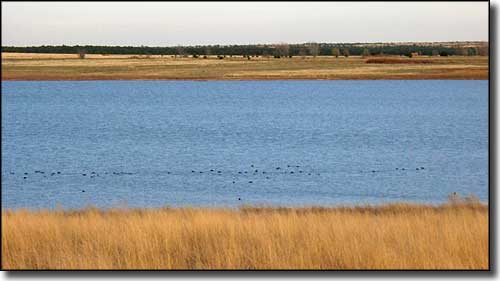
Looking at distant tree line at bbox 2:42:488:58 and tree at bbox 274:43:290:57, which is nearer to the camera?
distant tree line at bbox 2:42:488:58

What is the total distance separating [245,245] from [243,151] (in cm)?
1668

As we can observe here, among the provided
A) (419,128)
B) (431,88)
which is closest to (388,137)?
(419,128)

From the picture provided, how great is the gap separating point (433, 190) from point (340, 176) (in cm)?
338

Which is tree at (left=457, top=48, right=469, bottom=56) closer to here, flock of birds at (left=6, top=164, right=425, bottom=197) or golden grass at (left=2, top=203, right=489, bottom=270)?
golden grass at (left=2, top=203, right=489, bottom=270)

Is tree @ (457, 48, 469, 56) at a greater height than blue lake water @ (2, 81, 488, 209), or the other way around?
tree @ (457, 48, 469, 56)

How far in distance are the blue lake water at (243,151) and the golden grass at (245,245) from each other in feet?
15.7

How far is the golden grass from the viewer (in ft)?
18.7

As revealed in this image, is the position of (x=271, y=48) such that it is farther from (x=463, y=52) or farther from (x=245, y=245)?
(x=245, y=245)

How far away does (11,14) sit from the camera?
5.98 metres

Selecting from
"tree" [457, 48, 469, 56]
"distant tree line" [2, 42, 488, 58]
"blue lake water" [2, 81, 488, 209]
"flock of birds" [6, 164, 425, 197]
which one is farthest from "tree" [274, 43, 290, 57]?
"flock of birds" [6, 164, 425, 197]

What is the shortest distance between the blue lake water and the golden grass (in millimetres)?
4776

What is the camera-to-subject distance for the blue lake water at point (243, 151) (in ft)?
47.2

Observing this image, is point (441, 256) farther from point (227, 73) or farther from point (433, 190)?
point (227, 73)

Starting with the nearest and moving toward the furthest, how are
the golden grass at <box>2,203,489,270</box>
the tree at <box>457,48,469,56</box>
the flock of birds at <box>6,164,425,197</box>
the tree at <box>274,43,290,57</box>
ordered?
the golden grass at <box>2,203,489,270</box>, the tree at <box>274,43,290,57</box>, the tree at <box>457,48,469,56</box>, the flock of birds at <box>6,164,425,197</box>
